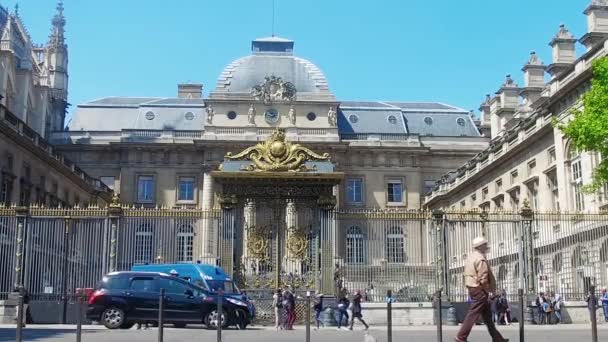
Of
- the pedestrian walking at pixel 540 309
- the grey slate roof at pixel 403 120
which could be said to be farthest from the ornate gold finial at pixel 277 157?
the grey slate roof at pixel 403 120

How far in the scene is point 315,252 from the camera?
21.2 metres

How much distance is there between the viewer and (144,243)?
993 inches

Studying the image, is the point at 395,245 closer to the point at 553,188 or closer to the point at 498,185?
the point at 553,188

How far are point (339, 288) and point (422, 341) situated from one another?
25.0 ft

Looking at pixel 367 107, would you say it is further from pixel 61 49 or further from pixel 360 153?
pixel 61 49

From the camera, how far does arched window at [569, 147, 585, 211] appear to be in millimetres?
31281

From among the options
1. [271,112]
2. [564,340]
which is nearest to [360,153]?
[271,112]

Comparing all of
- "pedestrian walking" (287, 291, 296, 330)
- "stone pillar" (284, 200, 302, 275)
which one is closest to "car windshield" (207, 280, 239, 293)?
"pedestrian walking" (287, 291, 296, 330)

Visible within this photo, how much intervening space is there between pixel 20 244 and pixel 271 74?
133 feet

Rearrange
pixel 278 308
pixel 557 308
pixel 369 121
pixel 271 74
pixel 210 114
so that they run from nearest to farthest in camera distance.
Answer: pixel 278 308 < pixel 557 308 < pixel 210 114 < pixel 271 74 < pixel 369 121

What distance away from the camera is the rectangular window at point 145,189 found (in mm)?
57312

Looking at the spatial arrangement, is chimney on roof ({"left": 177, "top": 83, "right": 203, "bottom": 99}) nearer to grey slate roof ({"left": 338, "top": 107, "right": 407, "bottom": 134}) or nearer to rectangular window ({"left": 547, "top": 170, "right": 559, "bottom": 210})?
grey slate roof ({"left": 338, "top": 107, "right": 407, "bottom": 134})

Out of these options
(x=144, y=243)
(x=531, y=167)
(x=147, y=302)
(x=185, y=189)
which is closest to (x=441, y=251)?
(x=147, y=302)

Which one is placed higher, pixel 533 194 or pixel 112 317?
pixel 533 194
